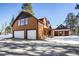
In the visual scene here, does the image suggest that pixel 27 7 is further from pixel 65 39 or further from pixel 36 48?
pixel 65 39

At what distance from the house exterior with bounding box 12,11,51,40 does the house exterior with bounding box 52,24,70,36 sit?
15cm

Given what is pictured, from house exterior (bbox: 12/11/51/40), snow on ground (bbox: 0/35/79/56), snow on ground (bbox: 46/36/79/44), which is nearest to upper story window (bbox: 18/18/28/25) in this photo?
house exterior (bbox: 12/11/51/40)

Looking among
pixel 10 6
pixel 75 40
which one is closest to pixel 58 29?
pixel 75 40

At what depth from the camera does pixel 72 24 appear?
4316 mm

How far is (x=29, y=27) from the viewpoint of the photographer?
438cm

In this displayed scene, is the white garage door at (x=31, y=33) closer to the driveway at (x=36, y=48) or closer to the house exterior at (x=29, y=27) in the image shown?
the house exterior at (x=29, y=27)

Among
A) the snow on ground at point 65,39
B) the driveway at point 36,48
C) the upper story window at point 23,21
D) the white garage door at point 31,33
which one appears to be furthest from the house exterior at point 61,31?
the upper story window at point 23,21

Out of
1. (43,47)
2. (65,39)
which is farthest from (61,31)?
(43,47)

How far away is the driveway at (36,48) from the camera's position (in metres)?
4.23

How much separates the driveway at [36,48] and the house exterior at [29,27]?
141 millimetres

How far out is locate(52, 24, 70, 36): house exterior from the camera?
14.1ft

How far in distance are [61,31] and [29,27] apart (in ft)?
2.12

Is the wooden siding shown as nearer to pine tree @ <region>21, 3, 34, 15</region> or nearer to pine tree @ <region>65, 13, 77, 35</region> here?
pine tree @ <region>21, 3, 34, 15</region>

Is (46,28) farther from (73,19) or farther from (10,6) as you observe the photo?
(10,6)
